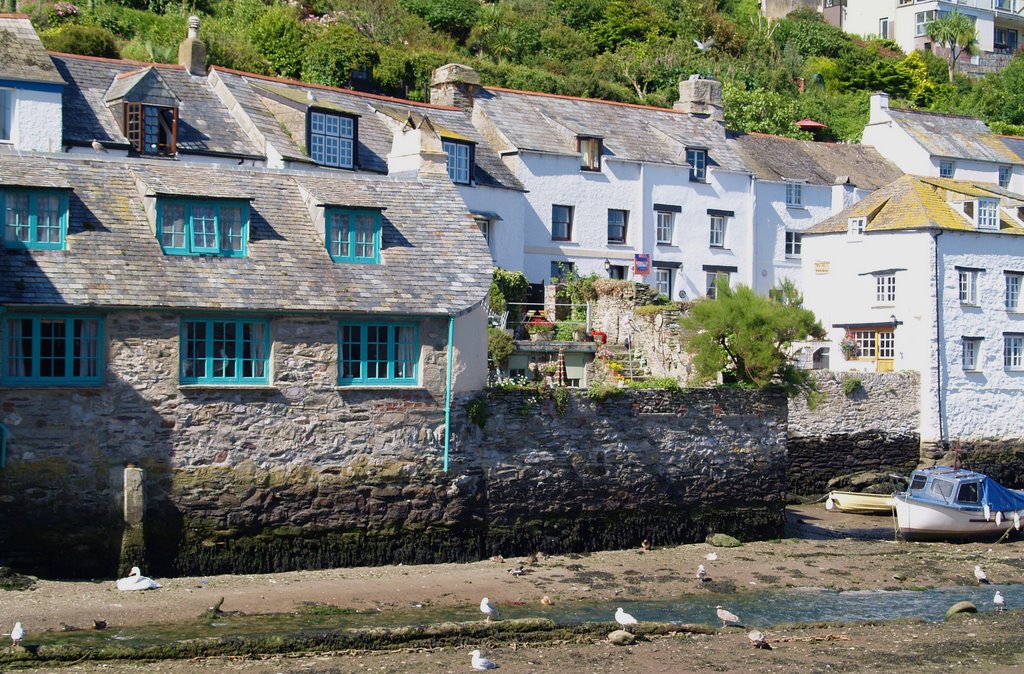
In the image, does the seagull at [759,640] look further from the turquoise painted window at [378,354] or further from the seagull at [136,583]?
the seagull at [136,583]

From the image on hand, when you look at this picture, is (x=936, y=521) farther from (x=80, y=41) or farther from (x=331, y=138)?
(x=80, y=41)

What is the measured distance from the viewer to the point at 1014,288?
138 feet

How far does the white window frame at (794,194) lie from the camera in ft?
159

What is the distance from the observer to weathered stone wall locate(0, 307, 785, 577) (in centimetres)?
2162

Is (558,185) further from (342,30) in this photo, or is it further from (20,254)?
(20,254)

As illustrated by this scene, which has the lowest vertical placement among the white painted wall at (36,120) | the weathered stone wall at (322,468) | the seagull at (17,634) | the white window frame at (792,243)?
the seagull at (17,634)

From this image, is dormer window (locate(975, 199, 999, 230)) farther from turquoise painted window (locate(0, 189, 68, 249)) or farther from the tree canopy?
turquoise painted window (locate(0, 189, 68, 249))

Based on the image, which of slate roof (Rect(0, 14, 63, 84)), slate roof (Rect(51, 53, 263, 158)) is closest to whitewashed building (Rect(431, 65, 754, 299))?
slate roof (Rect(51, 53, 263, 158))

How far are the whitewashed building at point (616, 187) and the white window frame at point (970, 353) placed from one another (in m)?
8.52

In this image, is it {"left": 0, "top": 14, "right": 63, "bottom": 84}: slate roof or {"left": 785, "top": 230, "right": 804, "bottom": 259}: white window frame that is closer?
{"left": 0, "top": 14, "right": 63, "bottom": 84}: slate roof

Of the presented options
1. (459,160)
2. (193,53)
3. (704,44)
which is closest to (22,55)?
(193,53)

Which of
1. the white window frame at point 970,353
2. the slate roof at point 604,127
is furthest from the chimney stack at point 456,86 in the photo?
the white window frame at point 970,353

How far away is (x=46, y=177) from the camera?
2273cm

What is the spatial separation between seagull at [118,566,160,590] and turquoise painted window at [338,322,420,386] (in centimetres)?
469
